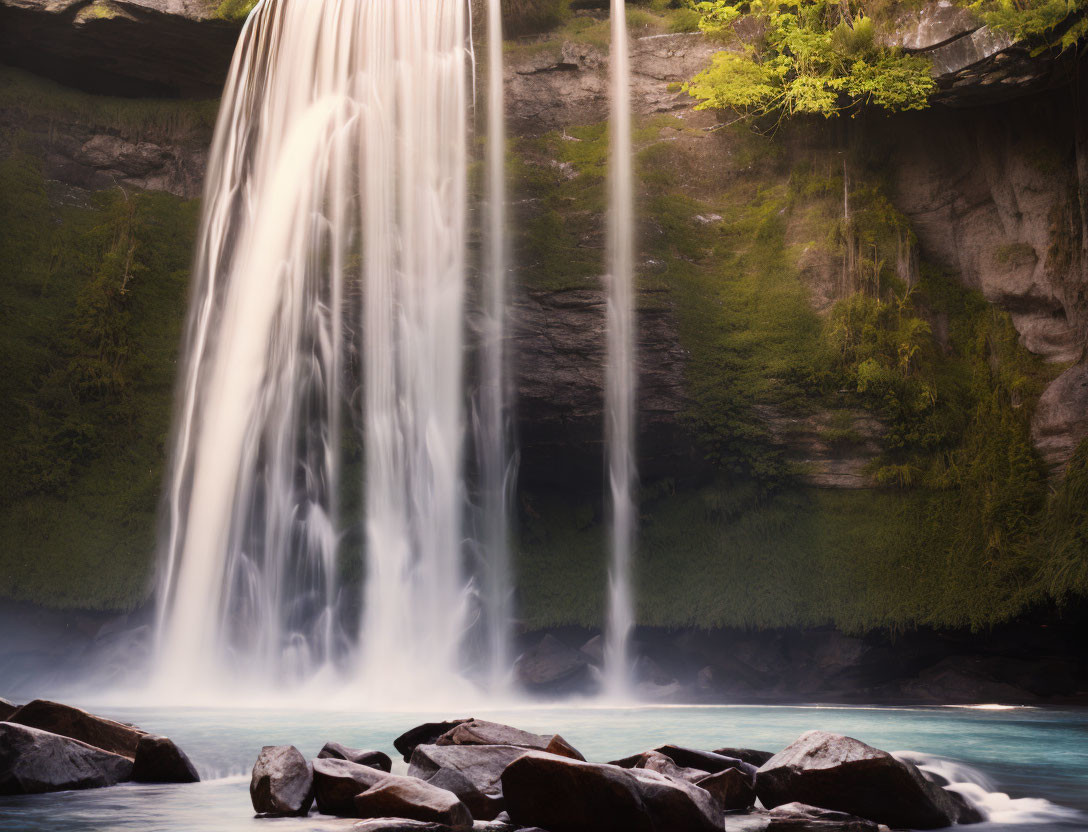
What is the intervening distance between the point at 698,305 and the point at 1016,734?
30.4 feet

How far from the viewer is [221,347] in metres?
15.8

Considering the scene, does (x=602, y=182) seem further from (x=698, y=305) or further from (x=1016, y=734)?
(x=1016, y=734)

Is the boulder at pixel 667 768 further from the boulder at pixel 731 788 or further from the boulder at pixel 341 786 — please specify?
the boulder at pixel 341 786

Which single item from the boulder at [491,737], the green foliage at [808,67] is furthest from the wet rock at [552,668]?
the green foliage at [808,67]

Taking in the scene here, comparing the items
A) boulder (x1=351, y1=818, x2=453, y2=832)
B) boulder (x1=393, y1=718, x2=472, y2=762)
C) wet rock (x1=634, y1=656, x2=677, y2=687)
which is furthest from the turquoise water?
wet rock (x1=634, y1=656, x2=677, y2=687)

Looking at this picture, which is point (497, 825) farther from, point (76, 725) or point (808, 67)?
point (808, 67)

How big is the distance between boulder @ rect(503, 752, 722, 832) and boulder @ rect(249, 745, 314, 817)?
122 cm

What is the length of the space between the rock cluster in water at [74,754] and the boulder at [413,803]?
192cm

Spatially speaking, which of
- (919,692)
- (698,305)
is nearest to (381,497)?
(698,305)

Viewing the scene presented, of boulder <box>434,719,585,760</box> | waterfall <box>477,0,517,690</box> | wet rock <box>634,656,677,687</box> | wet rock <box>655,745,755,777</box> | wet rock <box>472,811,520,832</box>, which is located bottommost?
wet rock <box>634,656,677,687</box>

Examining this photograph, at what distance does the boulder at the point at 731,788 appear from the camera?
486 centimetres

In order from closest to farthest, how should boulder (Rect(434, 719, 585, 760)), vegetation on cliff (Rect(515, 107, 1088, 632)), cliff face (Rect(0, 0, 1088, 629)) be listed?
1. boulder (Rect(434, 719, 585, 760))
2. vegetation on cliff (Rect(515, 107, 1088, 632))
3. cliff face (Rect(0, 0, 1088, 629))

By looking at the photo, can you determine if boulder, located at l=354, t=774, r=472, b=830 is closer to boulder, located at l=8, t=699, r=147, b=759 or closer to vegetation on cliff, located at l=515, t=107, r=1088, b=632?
boulder, located at l=8, t=699, r=147, b=759

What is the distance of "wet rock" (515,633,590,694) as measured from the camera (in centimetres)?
1525
